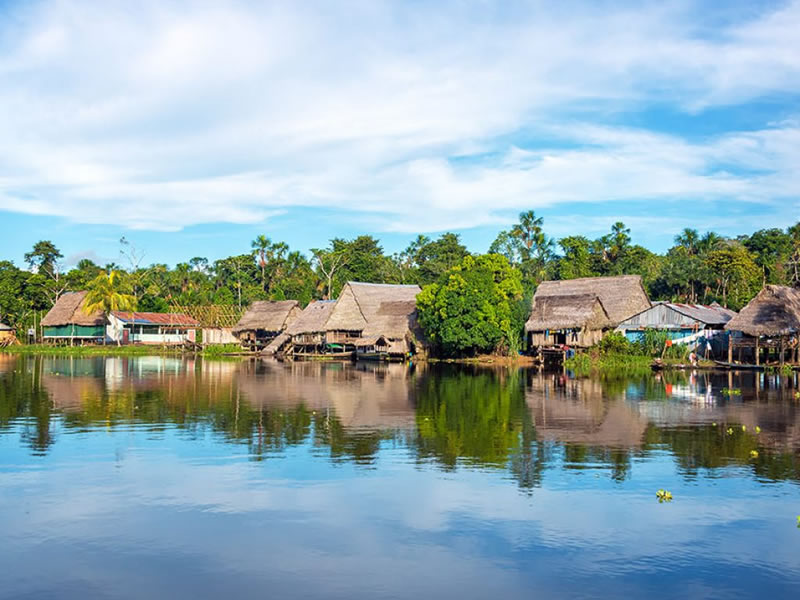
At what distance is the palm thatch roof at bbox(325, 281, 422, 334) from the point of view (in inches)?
1951

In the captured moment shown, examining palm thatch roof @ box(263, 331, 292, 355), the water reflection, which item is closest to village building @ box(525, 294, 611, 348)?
the water reflection

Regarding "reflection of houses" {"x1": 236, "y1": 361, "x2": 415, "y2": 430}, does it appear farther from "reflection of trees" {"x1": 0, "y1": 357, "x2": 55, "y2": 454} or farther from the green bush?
the green bush

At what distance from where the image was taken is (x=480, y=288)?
4262 centimetres

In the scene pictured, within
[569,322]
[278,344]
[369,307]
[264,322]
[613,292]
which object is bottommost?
[278,344]

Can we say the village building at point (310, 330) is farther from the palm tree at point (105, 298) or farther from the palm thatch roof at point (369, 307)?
the palm tree at point (105, 298)

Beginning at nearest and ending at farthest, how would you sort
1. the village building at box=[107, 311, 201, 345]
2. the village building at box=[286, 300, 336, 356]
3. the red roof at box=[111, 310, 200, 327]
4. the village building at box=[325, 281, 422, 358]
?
the village building at box=[325, 281, 422, 358], the village building at box=[286, 300, 336, 356], the red roof at box=[111, 310, 200, 327], the village building at box=[107, 311, 201, 345]

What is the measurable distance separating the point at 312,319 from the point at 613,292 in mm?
20561

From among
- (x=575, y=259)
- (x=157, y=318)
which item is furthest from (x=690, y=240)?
(x=157, y=318)

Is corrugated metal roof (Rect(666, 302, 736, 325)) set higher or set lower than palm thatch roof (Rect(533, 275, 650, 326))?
lower

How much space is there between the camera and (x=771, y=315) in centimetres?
3597

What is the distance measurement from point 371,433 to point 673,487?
6970 mm

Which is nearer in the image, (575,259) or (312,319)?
(312,319)

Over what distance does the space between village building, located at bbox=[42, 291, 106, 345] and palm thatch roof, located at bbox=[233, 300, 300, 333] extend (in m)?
14.8

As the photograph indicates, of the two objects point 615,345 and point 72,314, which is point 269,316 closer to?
point 72,314
